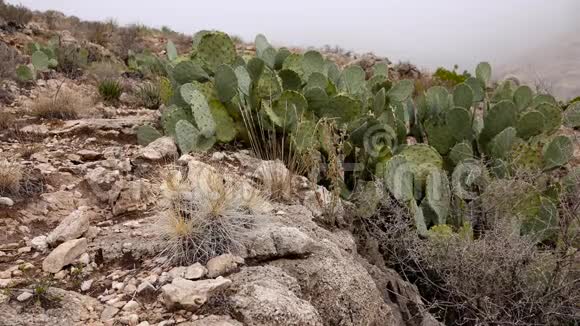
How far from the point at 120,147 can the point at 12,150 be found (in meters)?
0.74

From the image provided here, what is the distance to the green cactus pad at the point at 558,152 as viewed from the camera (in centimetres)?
412

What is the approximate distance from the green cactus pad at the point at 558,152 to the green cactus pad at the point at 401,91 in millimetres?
1257

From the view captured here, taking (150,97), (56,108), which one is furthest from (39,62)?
(56,108)

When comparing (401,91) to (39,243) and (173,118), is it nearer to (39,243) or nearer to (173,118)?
(173,118)

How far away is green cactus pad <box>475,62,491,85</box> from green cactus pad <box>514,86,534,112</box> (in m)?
0.49

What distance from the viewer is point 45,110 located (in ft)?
15.0

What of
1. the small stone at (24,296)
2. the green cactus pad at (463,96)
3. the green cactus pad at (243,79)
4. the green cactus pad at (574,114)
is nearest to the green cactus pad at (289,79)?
the green cactus pad at (243,79)

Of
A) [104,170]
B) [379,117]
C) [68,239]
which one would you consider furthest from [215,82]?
[68,239]

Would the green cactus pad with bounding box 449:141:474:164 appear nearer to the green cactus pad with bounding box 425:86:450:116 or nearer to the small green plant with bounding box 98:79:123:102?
the green cactus pad with bounding box 425:86:450:116

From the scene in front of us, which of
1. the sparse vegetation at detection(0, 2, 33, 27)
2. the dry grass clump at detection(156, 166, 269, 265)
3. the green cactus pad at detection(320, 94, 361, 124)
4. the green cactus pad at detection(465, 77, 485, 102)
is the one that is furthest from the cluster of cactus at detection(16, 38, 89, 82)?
the green cactus pad at detection(465, 77, 485, 102)

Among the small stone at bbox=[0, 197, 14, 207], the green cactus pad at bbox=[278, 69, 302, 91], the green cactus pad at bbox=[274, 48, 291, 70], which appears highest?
the green cactus pad at bbox=[274, 48, 291, 70]

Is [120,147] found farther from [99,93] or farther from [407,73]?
[407,73]

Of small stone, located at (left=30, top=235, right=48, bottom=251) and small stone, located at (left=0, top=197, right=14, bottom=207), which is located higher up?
small stone, located at (left=0, top=197, right=14, bottom=207)

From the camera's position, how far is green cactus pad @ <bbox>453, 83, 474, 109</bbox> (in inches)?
181
